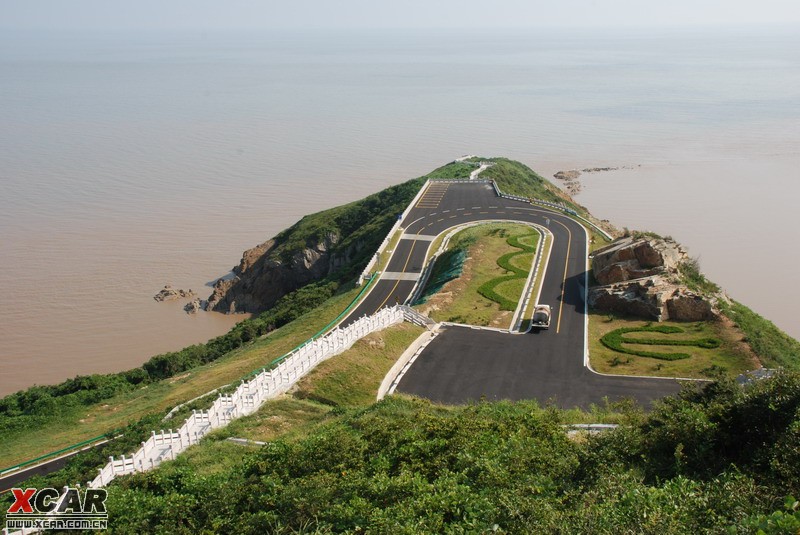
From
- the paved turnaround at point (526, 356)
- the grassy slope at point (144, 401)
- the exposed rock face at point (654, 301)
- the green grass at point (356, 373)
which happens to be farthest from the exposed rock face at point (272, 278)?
Answer: the green grass at point (356, 373)

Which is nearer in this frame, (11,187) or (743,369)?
(743,369)

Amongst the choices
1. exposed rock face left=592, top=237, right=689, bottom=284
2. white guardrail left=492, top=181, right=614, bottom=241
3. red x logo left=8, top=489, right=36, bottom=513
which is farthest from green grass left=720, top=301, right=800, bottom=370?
red x logo left=8, top=489, right=36, bottom=513

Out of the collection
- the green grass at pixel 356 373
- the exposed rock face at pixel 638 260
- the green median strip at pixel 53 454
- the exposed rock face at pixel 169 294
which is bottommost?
the green median strip at pixel 53 454

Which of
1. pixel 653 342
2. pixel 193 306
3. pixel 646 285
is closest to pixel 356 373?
pixel 653 342

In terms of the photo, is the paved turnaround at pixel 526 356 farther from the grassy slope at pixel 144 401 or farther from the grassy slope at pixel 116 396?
the grassy slope at pixel 116 396

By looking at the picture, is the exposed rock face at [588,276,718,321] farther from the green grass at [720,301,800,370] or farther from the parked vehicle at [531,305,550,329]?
the parked vehicle at [531,305,550,329]

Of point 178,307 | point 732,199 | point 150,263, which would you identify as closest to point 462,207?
point 178,307

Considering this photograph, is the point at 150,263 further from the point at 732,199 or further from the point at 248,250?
the point at 732,199
